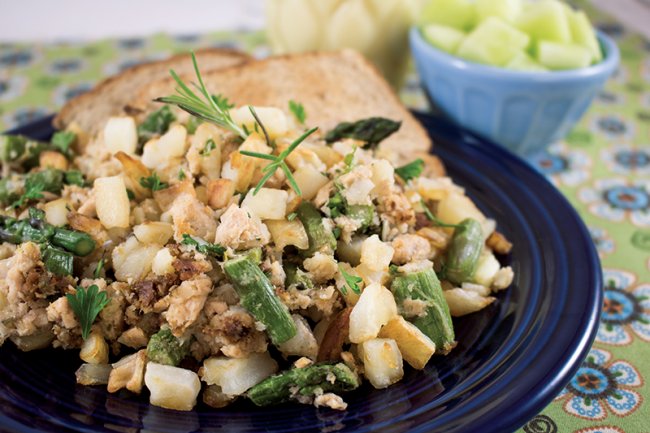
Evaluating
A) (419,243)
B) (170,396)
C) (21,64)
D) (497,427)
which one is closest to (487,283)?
(419,243)

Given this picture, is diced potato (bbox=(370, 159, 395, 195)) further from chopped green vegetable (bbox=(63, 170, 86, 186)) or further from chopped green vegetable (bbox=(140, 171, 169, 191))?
chopped green vegetable (bbox=(63, 170, 86, 186))

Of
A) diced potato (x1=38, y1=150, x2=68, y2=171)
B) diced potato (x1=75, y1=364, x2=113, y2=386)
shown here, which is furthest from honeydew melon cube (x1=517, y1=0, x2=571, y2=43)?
diced potato (x1=75, y1=364, x2=113, y2=386)

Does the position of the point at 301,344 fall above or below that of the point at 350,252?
below

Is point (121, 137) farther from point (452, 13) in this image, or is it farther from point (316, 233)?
point (452, 13)

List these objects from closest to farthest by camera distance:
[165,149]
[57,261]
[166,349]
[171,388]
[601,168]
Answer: [171,388] < [166,349] < [57,261] < [165,149] < [601,168]

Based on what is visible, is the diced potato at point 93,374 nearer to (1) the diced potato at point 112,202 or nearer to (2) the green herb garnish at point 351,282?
(1) the diced potato at point 112,202

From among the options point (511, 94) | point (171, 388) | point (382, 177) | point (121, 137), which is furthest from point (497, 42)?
point (171, 388)

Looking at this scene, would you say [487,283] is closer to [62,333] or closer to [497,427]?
[497,427]
